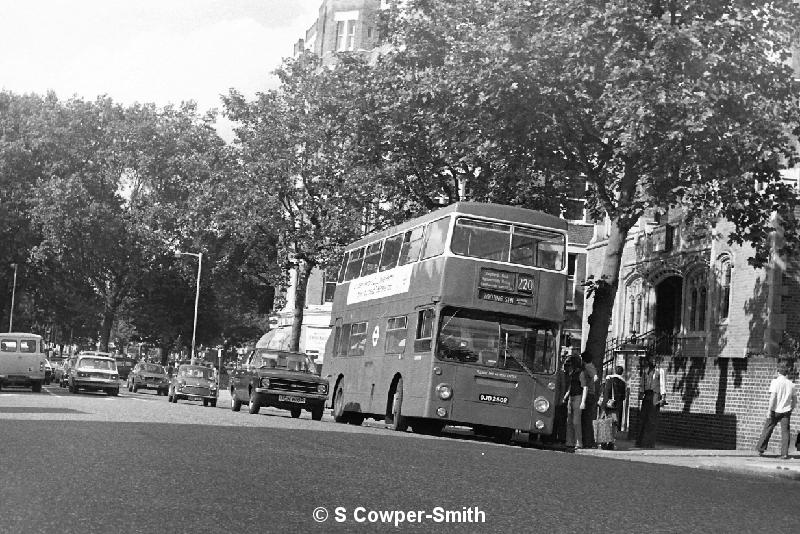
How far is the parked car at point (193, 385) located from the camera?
45.9 metres

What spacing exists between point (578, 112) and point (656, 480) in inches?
556

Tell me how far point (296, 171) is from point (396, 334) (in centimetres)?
2326

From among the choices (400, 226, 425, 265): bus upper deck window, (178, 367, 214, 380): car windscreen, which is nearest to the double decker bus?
(400, 226, 425, 265): bus upper deck window

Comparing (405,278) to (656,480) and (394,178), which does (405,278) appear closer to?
(394,178)

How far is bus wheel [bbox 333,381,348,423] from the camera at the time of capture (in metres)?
34.6

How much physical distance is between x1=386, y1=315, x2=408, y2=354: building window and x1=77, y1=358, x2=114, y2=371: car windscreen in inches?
868

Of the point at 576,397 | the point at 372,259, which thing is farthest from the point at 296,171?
the point at 576,397

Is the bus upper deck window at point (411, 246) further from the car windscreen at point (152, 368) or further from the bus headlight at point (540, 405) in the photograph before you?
the car windscreen at point (152, 368)

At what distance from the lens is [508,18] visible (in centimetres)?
2838

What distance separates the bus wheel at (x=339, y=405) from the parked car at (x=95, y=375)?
52.4 ft

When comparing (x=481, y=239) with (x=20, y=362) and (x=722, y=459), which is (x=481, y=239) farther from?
(x=20, y=362)

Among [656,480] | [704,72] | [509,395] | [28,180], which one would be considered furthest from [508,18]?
[28,180]

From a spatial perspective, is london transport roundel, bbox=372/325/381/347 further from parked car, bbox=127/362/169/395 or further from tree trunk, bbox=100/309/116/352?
tree trunk, bbox=100/309/116/352

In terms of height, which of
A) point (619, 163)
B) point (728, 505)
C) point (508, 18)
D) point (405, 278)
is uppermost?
point (508, 18)
